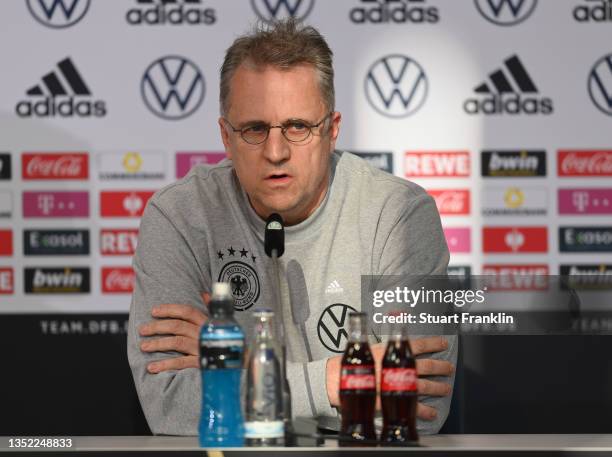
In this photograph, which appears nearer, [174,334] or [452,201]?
[174,334]

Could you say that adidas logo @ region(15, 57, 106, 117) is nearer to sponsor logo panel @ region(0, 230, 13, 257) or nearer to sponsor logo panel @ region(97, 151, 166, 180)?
sponsor logo panel @ region(97, 151, 166, 180)

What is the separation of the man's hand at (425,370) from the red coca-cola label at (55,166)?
2178 millimetres

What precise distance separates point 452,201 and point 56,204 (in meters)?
1.62

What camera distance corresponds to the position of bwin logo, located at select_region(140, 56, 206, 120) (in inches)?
157

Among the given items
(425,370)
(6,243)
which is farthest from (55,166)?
(425,370)

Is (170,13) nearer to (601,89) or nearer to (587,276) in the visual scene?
(601,89)

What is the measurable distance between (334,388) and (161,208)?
2.49 feet

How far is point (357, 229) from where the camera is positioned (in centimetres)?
247

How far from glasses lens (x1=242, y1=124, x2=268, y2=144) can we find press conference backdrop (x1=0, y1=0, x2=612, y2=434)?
1.66 meters

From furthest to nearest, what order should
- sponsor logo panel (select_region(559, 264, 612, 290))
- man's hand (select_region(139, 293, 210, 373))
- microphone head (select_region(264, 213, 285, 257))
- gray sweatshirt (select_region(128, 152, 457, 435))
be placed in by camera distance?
Result: sponsor logo panel (select_region(559, 264, 612, 290)), gray sweatshirt (select_region(128, 152, 457, 435)), man's hand (select_region(139, 293, 210, 373)), microphone head (select_region(264, 213, 285, 257))

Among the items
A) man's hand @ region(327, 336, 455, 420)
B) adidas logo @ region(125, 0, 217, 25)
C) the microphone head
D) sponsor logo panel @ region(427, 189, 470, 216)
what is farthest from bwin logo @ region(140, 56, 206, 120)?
the microphone head

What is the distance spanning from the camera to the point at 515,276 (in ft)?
12.7

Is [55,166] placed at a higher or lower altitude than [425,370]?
higher

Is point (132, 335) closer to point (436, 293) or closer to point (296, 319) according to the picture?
point (296, 319)
